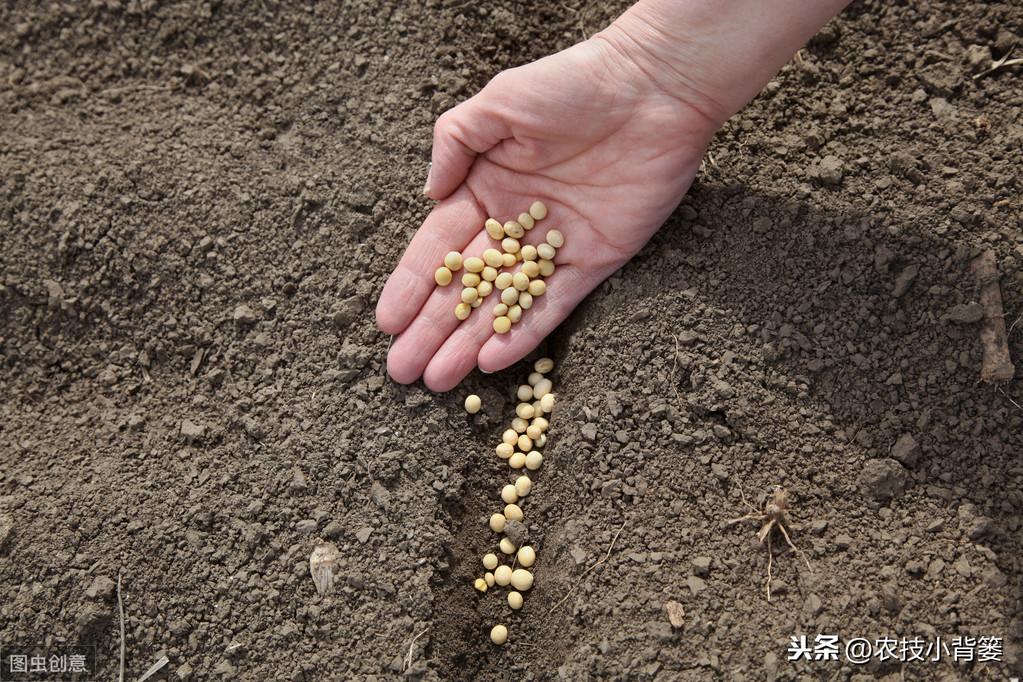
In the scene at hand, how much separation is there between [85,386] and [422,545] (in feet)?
4.20

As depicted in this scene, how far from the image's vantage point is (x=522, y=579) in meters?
2.37

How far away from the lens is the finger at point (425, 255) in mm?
2488

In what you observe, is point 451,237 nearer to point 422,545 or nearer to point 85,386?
point 422,545

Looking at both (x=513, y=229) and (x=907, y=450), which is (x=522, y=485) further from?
(x=907, y=450)

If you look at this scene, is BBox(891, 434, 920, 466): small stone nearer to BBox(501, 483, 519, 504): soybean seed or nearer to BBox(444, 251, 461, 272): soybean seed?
BBox(501, 483, 519, 504): soybean seed

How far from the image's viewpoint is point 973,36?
258 centimetres

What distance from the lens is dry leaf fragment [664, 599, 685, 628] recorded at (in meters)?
2.15

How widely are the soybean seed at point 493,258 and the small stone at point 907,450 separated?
1.25 meters

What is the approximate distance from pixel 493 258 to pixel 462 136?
38cm

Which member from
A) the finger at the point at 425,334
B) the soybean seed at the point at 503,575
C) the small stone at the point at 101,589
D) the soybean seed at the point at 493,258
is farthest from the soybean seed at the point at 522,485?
the small stone at the point at 101,589

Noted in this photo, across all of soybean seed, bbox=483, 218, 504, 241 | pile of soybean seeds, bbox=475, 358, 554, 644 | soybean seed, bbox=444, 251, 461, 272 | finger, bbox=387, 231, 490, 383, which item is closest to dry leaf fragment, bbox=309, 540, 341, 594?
pile of soybean seeds, bbox=475, 358, 554, 644

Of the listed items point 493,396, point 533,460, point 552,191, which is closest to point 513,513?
point 533,460

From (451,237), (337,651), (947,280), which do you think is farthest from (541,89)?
(337,651)

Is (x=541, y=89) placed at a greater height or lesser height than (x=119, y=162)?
greater
